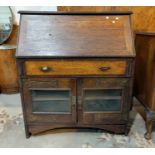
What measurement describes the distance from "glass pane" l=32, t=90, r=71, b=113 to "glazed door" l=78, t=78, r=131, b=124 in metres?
0.12

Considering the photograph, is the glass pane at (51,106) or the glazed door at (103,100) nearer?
the glazed door at (103,100)

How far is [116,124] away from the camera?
1.81m

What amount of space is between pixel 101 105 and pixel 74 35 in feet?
2.05

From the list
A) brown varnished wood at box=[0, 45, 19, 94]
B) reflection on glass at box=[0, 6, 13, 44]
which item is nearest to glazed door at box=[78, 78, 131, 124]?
brown varnished wood at box=[0, 45, 19, 94]

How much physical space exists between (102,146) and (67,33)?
0.98 metres

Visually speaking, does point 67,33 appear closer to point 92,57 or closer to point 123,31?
point 92,57

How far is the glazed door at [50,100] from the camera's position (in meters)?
1.64

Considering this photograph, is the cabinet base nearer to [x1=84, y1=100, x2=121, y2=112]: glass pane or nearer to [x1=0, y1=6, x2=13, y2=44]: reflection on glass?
[x1=84, y1=100, x2=121, y2=112]: glass pane

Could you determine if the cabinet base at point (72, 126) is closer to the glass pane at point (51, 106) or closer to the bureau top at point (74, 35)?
the glass pane at point (51, 106)

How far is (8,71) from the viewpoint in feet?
8.52

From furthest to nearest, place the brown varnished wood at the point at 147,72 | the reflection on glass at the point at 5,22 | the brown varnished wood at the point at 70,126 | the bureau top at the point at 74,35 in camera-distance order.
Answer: the reflection on glass at the point at 5,22, the brown varnished wood at the point at 70,126, the brown varnished wood at the point at 147,72, the bureau top at the point at 74,35

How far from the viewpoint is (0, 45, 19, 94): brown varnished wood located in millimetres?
2479

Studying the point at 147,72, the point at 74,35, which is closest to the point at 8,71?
the point at 74,35

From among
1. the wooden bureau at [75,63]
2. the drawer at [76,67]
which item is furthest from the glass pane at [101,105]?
the drawer at [76,67]
